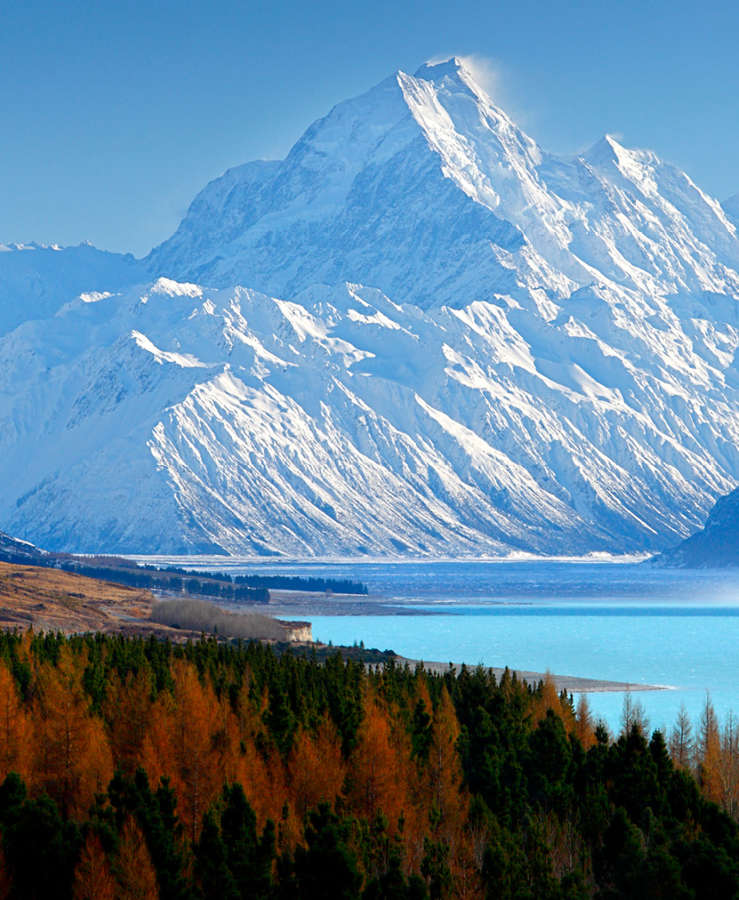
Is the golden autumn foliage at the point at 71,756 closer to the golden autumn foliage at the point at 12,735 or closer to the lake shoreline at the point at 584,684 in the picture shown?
the golden autumn foliage at the point at 12,735

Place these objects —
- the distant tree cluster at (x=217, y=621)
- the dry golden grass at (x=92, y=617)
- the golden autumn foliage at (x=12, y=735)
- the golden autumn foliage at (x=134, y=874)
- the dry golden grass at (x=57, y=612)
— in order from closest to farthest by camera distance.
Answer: the golden autumn foliage at (x=134, y=874)
the golden autumn foliage at (x=12, y=735)
the dry golden grass at (x=92, y=617)
the dry golden grass at (x=57, y=612)
the distant tree cluster at (x=217, y=621)

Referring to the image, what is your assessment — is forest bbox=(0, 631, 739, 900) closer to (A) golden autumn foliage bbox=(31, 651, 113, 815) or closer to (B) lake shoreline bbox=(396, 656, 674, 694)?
(A) golden autumn foliage bbox=(31, 651, 113, 815)

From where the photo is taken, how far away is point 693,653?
583 ft

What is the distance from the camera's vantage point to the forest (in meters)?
58.6

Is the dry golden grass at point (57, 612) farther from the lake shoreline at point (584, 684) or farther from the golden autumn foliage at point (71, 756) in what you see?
the golden autumn foliage at point (71, 756)

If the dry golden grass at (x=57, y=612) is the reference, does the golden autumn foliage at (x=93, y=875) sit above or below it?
below

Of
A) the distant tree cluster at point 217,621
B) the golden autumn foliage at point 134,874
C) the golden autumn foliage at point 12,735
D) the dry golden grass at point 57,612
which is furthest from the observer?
the distant tree cluster at point 217,621

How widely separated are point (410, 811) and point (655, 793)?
483 inches

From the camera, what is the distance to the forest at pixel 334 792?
58.6 m

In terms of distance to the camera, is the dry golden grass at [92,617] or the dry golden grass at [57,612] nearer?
the dry golden grass at [92,617]

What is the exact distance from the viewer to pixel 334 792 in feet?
242

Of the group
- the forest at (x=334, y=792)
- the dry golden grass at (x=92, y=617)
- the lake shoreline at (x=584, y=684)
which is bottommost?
the forest at (x=334, y=792)

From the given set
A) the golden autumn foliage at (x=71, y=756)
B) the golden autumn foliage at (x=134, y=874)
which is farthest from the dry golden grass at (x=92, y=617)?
the golden autumn foliage at (x=134, y=874)

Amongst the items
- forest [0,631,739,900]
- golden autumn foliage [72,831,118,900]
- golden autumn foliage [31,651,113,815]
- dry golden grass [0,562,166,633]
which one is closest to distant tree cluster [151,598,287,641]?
dry golden grass [0,562,166,633]
